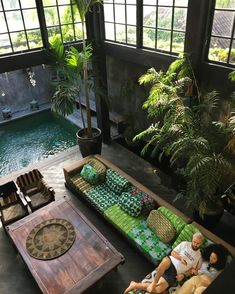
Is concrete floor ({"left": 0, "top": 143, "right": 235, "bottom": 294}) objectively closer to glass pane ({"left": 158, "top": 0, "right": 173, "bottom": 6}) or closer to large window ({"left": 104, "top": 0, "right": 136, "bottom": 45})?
large window ({"left": 104, "top": 0, "right": 136, "bottom": 45})

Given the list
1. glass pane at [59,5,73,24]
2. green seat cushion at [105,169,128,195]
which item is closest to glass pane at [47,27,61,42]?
glass pane at [59,5,73,24]

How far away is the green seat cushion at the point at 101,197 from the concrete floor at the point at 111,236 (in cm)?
36

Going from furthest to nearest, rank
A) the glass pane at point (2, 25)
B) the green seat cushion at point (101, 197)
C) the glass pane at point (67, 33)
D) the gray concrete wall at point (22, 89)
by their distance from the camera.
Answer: the gray concrete wall at point (22, 89)
the glass pane at point (67, 33)
the glass pane at point (2, 25)
the green seat cushion at point (101, 197)

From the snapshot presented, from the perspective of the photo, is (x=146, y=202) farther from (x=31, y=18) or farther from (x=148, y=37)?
(x=31, y=18)

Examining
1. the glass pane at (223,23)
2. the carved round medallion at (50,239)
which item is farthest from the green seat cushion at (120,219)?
the glass pane at (223,23)

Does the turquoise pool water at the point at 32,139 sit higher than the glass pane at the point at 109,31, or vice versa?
the glass pane at the point at 109,31

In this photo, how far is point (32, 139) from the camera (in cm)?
917

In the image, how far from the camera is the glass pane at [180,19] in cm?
480

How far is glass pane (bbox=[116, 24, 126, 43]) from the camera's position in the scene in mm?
6125

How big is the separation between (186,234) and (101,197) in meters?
1.79

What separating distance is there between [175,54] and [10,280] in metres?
4.82

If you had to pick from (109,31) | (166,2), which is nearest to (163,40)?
(166,2)

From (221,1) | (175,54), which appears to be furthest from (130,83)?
(221,1)

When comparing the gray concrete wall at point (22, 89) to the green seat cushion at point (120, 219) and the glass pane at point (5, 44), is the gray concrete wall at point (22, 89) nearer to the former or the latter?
the glass pane at point (5, 44)
